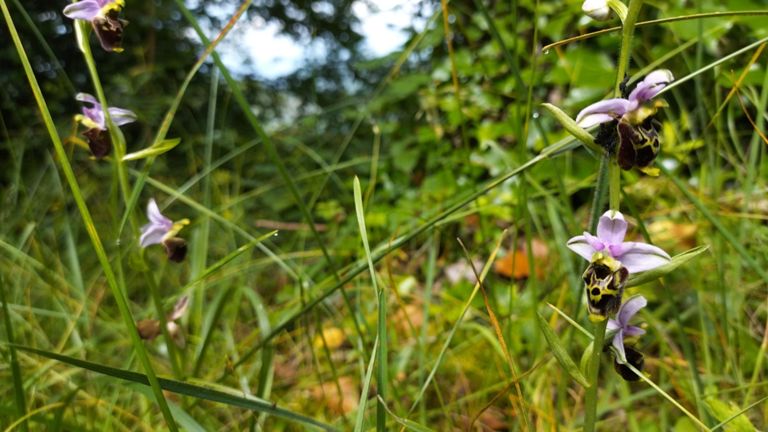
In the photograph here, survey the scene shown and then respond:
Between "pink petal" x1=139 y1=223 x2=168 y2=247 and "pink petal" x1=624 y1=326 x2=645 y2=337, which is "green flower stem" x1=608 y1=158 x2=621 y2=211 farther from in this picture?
"pink petal" x1=139 y1=223 x2=168 y2=247

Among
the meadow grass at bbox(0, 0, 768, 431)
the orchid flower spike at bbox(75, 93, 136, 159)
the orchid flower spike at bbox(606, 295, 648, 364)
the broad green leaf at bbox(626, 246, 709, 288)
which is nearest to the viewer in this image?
the broad green leaf at bbox(626, 246, 709, 288)

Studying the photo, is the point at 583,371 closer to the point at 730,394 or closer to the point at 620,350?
the point at 620,350

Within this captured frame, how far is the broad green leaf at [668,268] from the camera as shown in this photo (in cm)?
56

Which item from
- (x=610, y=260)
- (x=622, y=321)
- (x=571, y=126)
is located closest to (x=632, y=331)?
(x=622, y=321)

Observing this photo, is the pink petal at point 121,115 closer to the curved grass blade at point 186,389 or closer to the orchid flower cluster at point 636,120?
the curved grass blade at point 186,389

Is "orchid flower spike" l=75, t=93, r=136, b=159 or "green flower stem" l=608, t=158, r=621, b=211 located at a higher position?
"orchid flower spike" l=75, t=93, r=136, b=159

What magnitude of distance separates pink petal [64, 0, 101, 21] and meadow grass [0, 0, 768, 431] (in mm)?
62

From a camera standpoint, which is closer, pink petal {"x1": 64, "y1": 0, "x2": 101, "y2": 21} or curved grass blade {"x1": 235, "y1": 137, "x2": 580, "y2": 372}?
curved grass blade {"x1": 235, "y1": 137, "x2": 580, "y2": 372}

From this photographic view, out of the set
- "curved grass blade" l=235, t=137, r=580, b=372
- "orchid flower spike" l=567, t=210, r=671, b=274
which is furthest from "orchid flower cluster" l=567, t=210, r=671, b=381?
"curved grass blade" l=235, t=137, r=580, b=372

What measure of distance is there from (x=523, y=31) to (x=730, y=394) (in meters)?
1.46

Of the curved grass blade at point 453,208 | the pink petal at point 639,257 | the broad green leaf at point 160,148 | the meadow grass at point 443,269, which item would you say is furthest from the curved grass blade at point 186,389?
the pink petal at point 639,257

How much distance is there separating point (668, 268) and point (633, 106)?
14 cm

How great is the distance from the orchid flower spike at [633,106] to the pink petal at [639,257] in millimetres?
113

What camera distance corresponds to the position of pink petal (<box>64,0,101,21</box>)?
0.85 m
